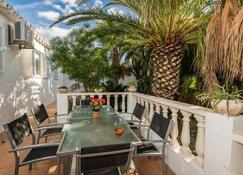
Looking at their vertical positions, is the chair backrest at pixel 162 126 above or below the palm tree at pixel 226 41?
below

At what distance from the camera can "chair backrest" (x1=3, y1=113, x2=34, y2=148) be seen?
2.11 m

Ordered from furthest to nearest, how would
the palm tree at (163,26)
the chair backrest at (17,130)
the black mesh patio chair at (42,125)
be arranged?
1. the palm tree at (163,26)
2. the black mesh patio chair at (42,125)
3. the chair backrest at (17,130)

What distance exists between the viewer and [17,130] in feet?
7.96

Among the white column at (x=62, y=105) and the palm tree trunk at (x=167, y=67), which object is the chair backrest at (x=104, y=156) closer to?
the palm tree trunk at (x=167, y=67)

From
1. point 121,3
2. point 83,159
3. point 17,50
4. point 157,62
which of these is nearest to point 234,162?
point 83,159

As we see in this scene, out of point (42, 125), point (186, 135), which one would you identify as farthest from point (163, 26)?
point (42, 125)

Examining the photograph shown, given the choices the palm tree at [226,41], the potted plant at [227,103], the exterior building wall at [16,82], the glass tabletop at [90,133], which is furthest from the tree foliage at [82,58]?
the potted plant at [227,103]

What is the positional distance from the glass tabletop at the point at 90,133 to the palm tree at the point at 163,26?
2429mm

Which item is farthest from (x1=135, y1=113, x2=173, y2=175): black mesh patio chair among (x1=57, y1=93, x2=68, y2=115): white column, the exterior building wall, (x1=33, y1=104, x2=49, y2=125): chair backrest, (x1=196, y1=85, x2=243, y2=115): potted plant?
the exterior building wall

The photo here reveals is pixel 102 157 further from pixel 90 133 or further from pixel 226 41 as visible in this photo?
pixel 226 41

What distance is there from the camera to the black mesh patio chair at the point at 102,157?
163 cm

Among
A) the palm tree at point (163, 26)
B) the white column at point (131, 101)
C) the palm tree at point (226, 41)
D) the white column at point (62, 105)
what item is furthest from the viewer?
→ the white column at point (131, 101)

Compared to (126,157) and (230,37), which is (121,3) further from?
(126,157)

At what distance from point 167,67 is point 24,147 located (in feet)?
12.8
